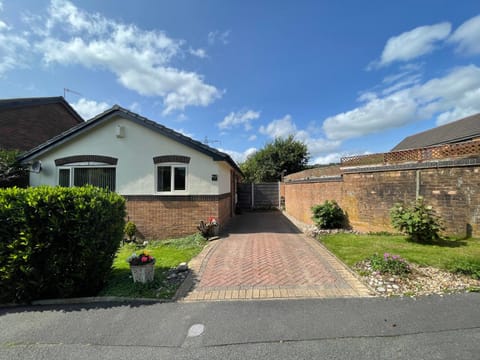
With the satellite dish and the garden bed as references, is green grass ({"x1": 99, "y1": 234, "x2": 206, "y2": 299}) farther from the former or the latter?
the satellite dish

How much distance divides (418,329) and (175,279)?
4132 mm

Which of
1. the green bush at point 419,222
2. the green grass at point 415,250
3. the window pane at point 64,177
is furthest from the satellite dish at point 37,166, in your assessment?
the green bush at point 419,222

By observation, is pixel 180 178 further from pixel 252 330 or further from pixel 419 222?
pixel 419 222

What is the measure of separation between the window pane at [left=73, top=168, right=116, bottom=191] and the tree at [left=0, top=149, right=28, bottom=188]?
8.00 ft

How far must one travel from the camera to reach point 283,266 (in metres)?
5.21

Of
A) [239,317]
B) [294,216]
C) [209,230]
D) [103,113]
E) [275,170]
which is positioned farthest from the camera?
[275,170]

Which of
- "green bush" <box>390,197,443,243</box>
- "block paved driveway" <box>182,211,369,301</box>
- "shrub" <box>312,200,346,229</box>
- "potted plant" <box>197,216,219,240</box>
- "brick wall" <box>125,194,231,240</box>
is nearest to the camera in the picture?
"block paved driveway" <box>182,211,369,301</box>

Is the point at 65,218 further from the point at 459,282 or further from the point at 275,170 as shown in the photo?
the point at 275,170

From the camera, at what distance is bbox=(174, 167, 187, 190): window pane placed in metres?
8.66

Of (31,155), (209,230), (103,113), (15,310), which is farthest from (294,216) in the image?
(31,155)

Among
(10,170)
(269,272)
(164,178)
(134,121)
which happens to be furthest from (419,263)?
(10,170)

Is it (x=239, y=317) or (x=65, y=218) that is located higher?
(x=65, y=218)

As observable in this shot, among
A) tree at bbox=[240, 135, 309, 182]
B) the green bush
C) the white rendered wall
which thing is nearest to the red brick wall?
the green bush

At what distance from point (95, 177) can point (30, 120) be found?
7.89 meters
